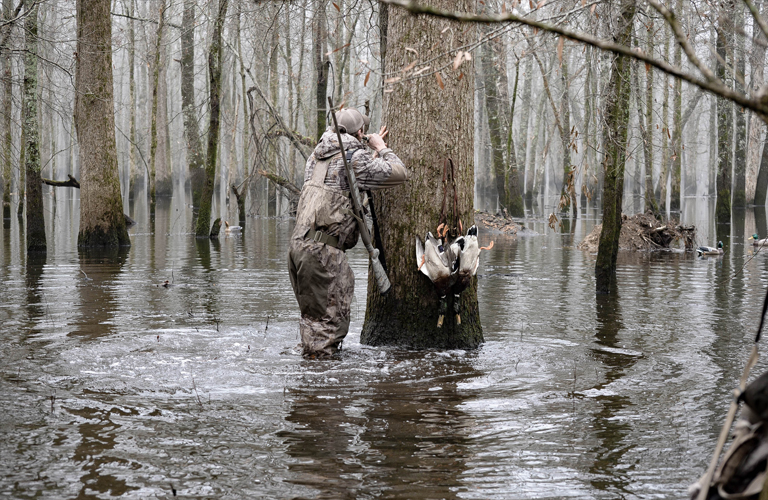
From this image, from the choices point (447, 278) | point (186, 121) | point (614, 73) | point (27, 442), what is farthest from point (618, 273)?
point (186, 121)

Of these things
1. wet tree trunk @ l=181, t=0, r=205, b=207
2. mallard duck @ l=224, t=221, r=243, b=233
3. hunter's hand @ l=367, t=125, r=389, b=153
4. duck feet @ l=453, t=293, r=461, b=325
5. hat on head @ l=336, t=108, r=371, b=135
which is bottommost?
duck feet @ l=453, t=293, r=461, b=325

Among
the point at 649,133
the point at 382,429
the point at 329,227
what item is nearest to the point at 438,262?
the point at 329,227

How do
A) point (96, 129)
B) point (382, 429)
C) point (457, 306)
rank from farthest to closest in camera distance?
1. point (96, 129)
2. point (457, 306)
3. point (382, 429)

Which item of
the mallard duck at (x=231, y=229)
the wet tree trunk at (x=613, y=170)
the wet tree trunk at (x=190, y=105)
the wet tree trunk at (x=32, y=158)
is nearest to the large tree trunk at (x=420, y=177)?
the wet tree trunk at (x=613, y=170)

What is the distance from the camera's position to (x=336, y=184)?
605cm

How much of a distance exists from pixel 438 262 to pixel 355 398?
151 centimetres

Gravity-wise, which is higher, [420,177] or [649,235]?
[420,177]

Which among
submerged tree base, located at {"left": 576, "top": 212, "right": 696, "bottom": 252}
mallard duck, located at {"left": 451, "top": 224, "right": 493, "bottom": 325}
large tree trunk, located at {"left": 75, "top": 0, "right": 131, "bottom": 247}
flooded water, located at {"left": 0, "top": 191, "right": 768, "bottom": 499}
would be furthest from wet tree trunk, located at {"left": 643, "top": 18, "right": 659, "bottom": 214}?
large tree trunk, located at {"left": 75, "top": 0, "right": 131, "bottom": 247}

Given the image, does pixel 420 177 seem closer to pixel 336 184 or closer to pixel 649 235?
pixel 336 184

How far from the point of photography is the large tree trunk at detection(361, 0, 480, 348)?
625cm

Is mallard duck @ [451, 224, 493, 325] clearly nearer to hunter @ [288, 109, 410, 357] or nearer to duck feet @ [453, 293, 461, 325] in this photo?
duck feet @ [453, 293, 461, 325]

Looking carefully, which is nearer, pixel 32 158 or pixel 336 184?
pixel 336 184

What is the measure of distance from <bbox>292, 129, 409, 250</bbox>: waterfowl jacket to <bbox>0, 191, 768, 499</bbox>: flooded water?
1058 millimetres

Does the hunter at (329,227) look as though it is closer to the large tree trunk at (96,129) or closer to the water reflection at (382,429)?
the water reflection at (382,429)
